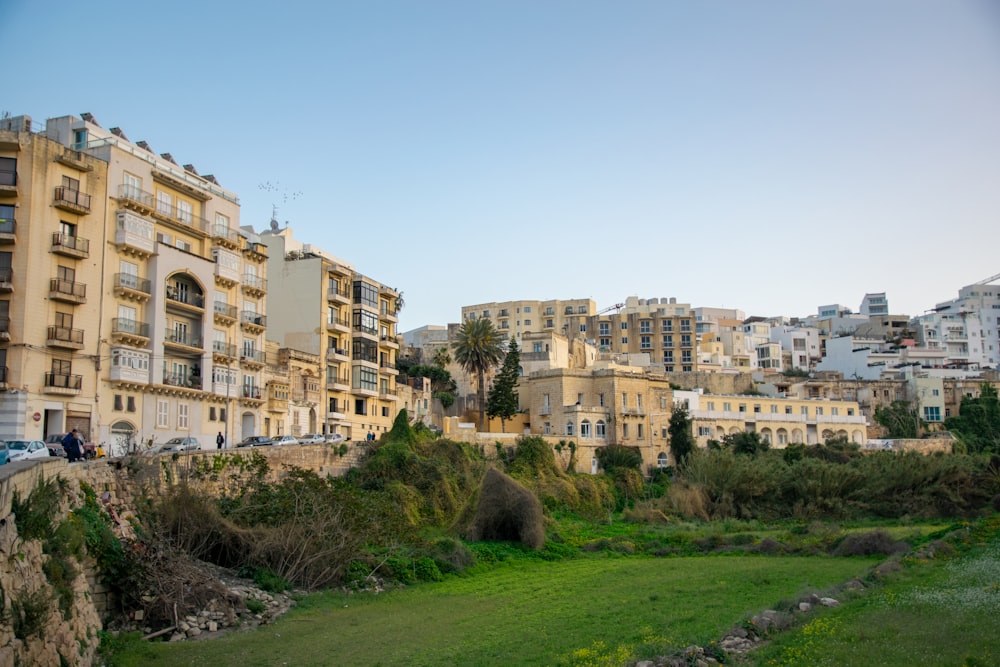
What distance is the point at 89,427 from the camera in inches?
1763

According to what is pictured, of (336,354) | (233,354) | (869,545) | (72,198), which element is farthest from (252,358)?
(869,545)

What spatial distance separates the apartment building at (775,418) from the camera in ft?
268

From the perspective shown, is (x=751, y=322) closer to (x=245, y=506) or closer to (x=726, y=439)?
(x=726, y=439)

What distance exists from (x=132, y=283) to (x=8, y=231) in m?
6.69

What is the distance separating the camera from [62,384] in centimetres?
4347

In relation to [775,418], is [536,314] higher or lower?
higher

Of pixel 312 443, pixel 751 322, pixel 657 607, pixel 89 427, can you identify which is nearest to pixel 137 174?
pixel 89 427

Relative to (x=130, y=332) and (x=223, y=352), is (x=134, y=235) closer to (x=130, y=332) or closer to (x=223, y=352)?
(x=130, y=332)

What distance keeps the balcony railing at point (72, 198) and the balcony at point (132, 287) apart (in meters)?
3.90

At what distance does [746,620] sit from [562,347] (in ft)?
238

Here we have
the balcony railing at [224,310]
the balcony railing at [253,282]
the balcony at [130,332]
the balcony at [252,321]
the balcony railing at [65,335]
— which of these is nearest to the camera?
the balcony railing at [65,335]

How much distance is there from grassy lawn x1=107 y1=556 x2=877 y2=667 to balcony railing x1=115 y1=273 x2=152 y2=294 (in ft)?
74.6

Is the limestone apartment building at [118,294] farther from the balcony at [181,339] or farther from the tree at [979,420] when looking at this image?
the tree at [979,420]

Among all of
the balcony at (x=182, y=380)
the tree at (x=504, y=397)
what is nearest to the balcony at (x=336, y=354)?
the balcony at (x=182, y=380)
